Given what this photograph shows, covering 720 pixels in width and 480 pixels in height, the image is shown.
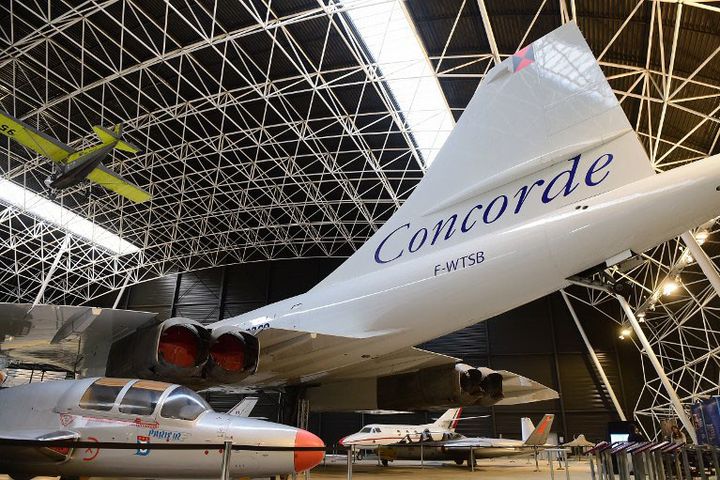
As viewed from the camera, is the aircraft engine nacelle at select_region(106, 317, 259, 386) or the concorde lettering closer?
the concorde lettering

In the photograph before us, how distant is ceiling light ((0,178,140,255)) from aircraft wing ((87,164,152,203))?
405 cm

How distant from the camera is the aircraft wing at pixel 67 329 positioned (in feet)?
18.5

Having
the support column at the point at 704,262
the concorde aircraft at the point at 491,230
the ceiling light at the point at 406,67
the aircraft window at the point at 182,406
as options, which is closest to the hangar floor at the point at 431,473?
the concorde aircraft at the point at 491,230

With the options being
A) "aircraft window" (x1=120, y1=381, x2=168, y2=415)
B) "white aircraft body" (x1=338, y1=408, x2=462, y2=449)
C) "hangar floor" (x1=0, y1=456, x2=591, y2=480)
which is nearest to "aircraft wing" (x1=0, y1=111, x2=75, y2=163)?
"hangar floor" (x1=0, y1=456, x2=591, y2=480)

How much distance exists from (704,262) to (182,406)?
364 inches

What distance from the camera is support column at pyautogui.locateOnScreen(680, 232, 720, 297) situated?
28.9 feet

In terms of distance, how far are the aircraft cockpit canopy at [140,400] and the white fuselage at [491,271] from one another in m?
1.87

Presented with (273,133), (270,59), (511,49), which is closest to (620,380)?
(511,49)

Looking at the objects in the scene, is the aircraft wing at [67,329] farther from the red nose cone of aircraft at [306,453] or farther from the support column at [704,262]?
the support column at [704,262]

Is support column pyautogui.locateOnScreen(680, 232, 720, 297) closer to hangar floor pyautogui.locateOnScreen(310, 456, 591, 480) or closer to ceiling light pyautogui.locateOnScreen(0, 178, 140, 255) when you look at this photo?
hangar floor pyautogui.locateOnScreen(310, 456, 591, 480)

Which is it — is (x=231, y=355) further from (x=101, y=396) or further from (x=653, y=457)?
(x=653, y=457)

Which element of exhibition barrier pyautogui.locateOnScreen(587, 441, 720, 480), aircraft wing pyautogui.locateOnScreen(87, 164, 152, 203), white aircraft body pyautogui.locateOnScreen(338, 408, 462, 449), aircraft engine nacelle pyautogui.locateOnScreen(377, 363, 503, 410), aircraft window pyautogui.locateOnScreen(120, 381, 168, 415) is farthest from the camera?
aircraft wing pyautogui.locateOnScreen(87, 164, 152, 203)

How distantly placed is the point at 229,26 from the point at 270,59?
1.14 meters

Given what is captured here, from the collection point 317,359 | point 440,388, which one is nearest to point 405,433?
point 440,388
